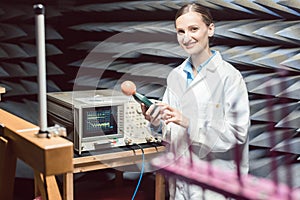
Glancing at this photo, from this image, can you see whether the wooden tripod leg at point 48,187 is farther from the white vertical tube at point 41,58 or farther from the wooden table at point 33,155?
the white vertical tube at point 41,58

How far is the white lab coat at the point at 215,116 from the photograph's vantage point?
2.08 meters

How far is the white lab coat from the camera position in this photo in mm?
2076

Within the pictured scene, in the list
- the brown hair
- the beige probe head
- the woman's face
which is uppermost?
the brown hair

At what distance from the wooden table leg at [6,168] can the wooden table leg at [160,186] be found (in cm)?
115

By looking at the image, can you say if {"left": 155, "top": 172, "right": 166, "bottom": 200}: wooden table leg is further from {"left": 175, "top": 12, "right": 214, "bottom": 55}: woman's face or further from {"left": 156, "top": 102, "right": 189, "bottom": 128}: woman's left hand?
{"left": 175, "top": 12, "right": 214, "bottom": 55}: woman's face

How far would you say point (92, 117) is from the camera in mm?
2281

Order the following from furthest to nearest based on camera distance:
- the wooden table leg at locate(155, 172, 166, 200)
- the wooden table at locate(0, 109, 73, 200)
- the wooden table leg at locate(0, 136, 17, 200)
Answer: the wooden table leg at locate(155, 172, 166, 200) < the wooden table leg at locate(0, 136, 17, 200) < the wooden table at locate(0, 109, 73, 200)

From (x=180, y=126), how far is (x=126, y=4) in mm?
1041

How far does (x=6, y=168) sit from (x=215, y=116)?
3.47ft

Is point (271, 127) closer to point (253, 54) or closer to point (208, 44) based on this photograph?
point (253, 54)

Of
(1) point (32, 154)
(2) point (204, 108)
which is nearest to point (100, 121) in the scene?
(2) point (204, 108)

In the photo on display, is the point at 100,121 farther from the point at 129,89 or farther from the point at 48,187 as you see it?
the point at 48,187

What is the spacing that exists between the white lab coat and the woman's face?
0.09 meters

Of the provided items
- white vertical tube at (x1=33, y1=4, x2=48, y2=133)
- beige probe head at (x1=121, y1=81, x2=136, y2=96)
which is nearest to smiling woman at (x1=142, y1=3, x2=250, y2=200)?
beige probe head at (x1=121, y1=81, x2=136, y2=96)
